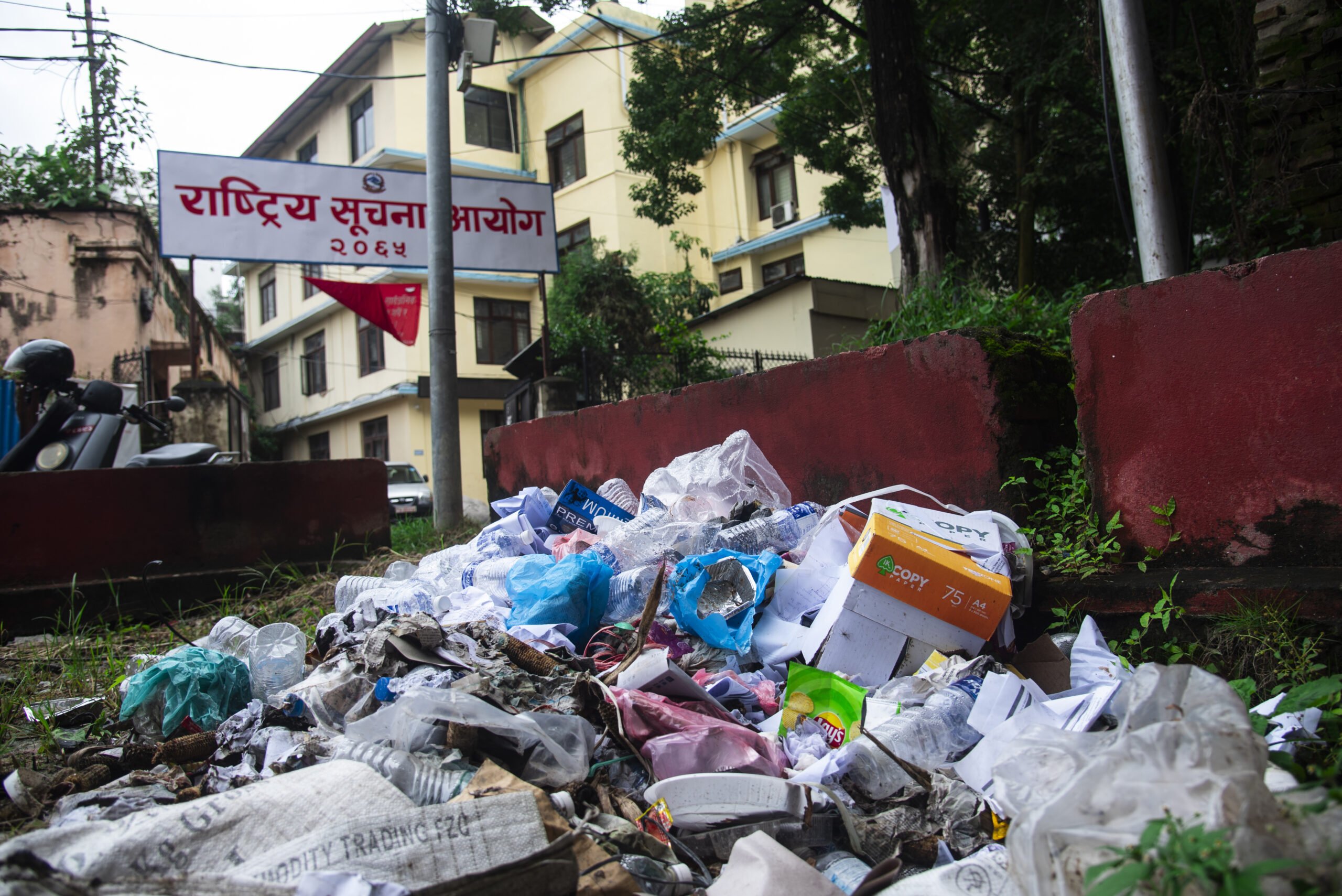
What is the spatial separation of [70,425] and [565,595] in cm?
414

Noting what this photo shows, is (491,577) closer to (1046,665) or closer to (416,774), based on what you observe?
(416,774)

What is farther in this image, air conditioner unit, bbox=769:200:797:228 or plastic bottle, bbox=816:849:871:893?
air conditioner unit, bbox=769:200:797:228

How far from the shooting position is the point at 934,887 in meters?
1.41

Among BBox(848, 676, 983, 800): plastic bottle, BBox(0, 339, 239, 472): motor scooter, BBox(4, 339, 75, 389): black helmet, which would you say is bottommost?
BBox(848, 676, 983, 800): plastic bottle

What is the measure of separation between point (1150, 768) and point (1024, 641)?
4.58ft

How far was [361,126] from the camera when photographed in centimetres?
1906

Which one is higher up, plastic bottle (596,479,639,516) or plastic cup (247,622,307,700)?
plastic bottle (596,479,639,516)

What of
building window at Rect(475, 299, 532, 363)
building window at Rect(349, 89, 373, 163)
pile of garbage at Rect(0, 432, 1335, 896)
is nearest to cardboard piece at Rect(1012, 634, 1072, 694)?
pile of garbage at Rect(0, 432, 1335, 896)

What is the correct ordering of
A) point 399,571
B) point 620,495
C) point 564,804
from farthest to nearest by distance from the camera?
point 620,495
point 399,571
point 564,804

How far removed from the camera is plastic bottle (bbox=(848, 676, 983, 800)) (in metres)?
1.85

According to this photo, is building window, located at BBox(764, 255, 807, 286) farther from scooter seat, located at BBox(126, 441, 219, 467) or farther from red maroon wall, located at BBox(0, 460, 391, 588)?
red maroon wall, located at BBox(0, 460, 391, 588)

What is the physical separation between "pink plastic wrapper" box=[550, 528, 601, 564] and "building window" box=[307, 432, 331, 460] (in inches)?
738

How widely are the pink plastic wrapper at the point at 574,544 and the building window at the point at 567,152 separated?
15.2 meters

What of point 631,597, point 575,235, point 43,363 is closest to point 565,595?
point 631,597
